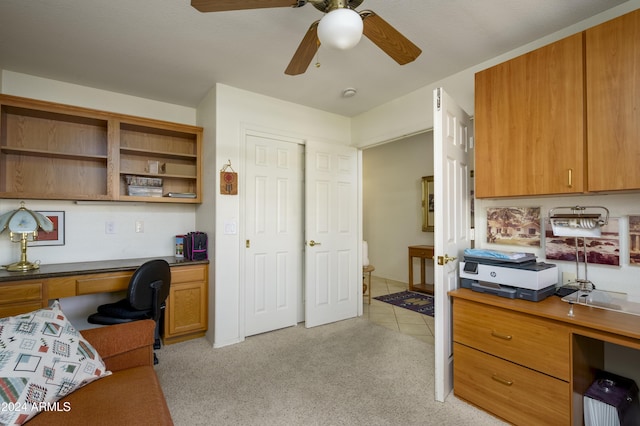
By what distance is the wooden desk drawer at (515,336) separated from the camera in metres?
1.54

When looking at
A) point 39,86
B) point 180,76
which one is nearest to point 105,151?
point 39,86

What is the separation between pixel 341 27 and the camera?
46.9 inches

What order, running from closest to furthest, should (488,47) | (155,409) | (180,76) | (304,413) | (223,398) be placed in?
1. (155,409)
2. (304,413)
3. (223,398)
4. (488,47)
5. (180,76)

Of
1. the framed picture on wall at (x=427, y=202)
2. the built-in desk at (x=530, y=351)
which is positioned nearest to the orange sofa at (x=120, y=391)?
the built-in desk at (x=530, y=351)

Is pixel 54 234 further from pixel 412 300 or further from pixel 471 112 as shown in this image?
pixel 412 300

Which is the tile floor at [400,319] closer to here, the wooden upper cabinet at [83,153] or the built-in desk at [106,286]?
the built-in desk at [106,286]

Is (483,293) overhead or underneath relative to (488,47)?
underneath

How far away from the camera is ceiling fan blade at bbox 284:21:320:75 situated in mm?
1474

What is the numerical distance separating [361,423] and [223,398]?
0.93 m

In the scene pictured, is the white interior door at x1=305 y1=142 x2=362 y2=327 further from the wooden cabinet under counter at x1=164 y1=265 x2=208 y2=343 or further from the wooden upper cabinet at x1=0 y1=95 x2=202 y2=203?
the wooden upper cabinet at x1=0 y1=95 x2=202 y2=203

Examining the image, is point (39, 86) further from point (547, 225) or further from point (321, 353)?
point (547, 225)

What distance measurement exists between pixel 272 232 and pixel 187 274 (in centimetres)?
92

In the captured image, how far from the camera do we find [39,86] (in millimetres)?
2693

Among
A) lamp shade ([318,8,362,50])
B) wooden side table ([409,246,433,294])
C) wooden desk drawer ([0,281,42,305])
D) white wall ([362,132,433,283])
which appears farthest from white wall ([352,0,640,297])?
wooden desk drawer ([0,281,42,305])
